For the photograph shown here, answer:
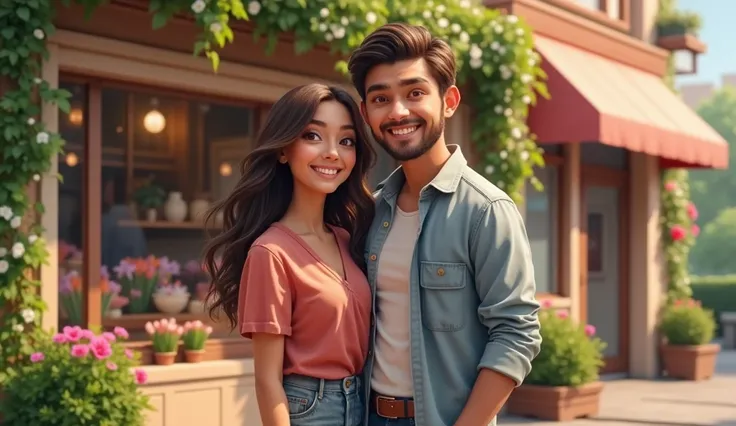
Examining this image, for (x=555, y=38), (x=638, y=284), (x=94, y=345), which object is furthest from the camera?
(x=638, y=284)

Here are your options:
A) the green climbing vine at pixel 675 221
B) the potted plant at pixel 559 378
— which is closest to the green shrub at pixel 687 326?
the green climbing vine at pixel 675 221

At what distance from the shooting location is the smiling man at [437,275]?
108 inches

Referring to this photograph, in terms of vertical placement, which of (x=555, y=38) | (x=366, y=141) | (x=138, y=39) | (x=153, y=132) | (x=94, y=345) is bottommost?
(x=94, y=345)

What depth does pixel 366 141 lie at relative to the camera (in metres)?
3.27

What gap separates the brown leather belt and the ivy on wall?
13.1 ft

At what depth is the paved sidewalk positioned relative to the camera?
928cm

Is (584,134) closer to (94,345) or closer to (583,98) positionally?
(583,98)

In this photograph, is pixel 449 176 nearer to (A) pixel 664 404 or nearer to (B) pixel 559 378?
(B) pixel 559 378

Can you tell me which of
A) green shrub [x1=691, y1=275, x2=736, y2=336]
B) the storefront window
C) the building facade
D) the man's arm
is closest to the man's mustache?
the man's arm

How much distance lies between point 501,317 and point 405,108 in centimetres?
68

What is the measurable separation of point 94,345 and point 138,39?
2.35 metres

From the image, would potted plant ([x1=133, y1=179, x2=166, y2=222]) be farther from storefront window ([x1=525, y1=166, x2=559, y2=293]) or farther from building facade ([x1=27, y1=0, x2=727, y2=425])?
storefront window ([x1=525, y1=166, x2=559, y2=293])

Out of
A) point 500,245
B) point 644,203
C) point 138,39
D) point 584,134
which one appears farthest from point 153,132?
point 644,203

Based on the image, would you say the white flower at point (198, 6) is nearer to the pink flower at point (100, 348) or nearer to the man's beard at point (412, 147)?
the pink flower at point (100, 348)
